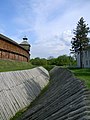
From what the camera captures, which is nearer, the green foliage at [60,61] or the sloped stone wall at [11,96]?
the sloped stone wall at [11,96]

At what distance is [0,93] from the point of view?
36.1ft

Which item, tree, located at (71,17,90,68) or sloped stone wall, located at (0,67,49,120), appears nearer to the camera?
sloped stone wall, located at (0,67,49,120)

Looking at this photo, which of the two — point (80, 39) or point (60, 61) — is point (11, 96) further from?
point (60, 61)

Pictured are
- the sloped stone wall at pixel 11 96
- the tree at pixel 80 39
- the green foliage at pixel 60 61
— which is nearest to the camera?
the sloped stone wall at pixel 11 96

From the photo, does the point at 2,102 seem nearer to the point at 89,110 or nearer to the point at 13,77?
the point at 13,77

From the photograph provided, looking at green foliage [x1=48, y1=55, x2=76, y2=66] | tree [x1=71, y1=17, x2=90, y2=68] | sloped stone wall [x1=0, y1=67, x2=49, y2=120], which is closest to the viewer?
sloped stone wall [x1=0, y1=67, x2=49, y2=120]

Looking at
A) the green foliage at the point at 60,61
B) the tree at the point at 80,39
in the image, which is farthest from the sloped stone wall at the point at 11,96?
the green foliage at the point at 60,61

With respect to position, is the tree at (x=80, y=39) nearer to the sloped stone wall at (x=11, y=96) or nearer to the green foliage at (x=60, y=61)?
the green foliage at (x=60, y=61)

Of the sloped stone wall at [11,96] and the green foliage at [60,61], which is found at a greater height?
the green foliage at [60,61]

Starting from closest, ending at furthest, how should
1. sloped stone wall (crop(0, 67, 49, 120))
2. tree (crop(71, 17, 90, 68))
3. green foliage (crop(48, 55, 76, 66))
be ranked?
sloped stone wall (crop(0, 67, 49, 120)), tree (crop(71, 17, 90, 68)), green foliage (crop(48, 55, 76, 66))

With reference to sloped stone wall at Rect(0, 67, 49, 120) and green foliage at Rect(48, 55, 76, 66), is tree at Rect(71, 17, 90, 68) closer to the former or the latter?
green foliage at Rect(48, 55, 76, 66)

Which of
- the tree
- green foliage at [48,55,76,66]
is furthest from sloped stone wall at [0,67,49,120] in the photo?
green foliage at [48,55,76,66]

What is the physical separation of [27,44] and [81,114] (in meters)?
74.8

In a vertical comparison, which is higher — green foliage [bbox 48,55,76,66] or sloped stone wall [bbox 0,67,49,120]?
green foliage [bbox 48,55,76,66]
